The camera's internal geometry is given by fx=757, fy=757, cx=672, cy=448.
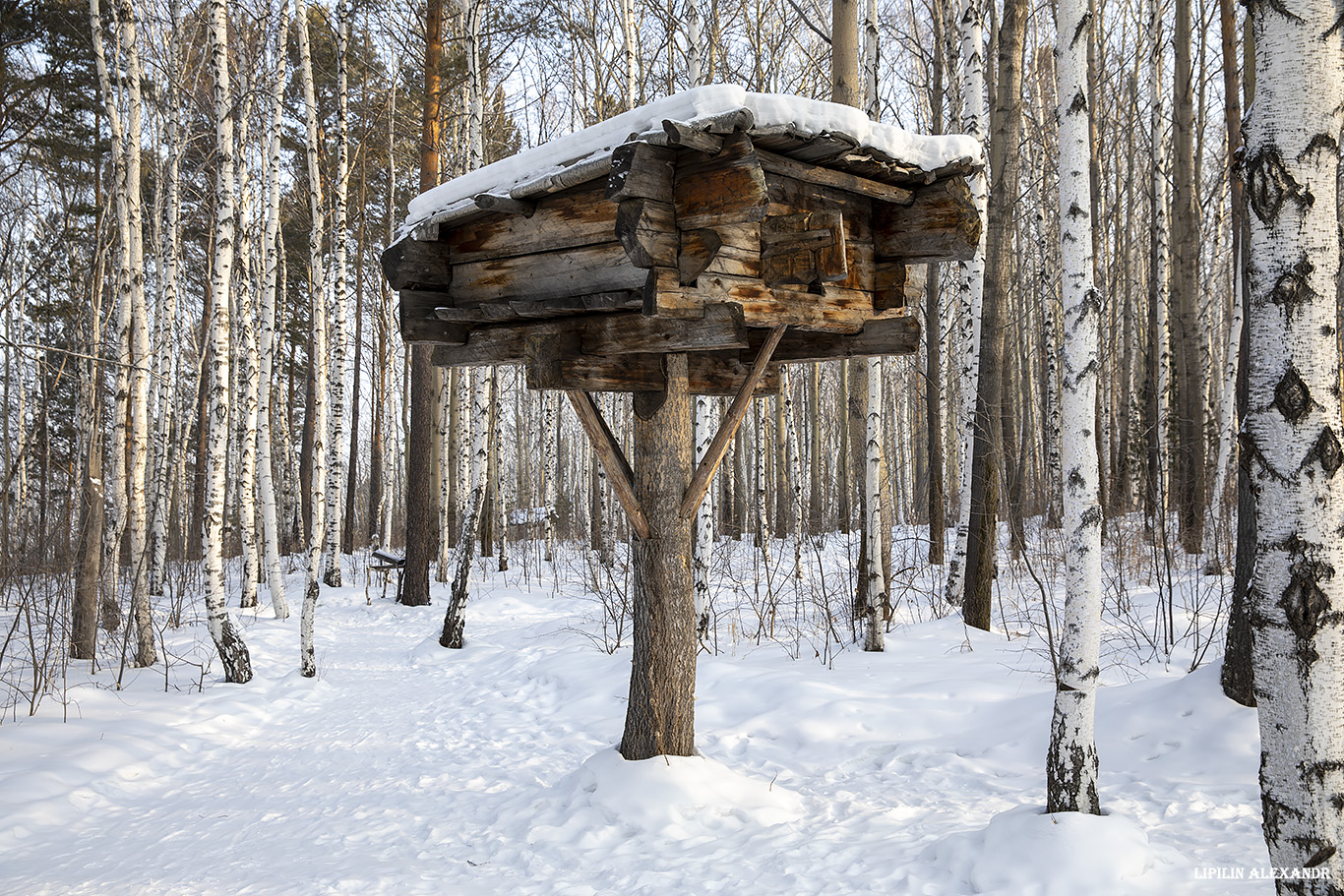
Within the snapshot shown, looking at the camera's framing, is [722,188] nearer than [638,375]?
Yes

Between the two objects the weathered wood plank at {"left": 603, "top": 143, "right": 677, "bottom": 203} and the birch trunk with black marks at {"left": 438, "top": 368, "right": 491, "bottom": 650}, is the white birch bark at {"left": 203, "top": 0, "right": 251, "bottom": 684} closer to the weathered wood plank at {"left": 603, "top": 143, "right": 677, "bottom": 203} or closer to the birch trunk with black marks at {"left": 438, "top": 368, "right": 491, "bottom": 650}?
the birch trunk with black marks at {"left": 438, "top": 368, "right": 491, "bottom": 650}

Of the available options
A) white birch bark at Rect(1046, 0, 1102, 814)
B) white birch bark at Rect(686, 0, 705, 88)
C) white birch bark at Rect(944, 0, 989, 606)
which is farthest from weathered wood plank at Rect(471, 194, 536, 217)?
white birch bark at Rect(686, 0, 705, 88)

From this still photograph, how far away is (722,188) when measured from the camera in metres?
3.06

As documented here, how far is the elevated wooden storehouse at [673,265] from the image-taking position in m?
3.10

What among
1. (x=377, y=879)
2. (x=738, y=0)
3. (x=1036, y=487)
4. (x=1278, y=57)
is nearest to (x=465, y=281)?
(x=377, y=879)

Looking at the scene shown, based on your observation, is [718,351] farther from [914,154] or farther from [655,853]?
[655,853]

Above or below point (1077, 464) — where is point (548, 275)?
above

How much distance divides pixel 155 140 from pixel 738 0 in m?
9.85

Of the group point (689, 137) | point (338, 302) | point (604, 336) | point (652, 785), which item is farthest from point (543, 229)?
point (338, 302)

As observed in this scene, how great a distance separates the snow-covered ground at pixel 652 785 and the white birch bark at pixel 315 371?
2.21 feet

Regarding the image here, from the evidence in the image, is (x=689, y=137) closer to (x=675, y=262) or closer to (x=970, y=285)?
(x=675, y=262)

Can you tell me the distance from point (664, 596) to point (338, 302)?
8.50 m

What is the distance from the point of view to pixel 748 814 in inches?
150

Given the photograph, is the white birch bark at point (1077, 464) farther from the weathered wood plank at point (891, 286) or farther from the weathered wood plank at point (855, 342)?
the weathered wood plank at point (855, 342)
